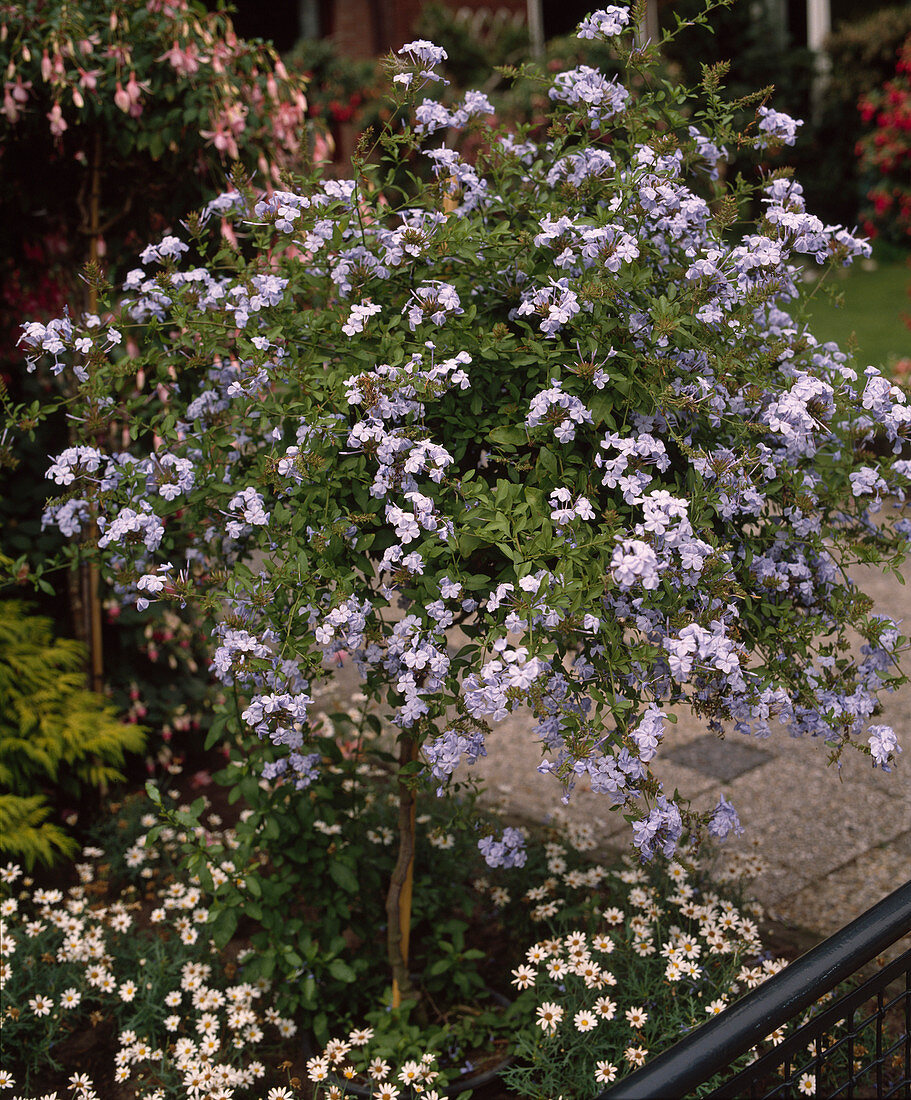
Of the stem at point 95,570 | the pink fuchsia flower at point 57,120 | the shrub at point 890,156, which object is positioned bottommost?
the stem at point 95,570

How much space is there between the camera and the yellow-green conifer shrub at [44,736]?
315 centimetres

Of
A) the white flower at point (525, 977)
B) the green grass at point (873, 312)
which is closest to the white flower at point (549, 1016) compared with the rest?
the white flower at point (525, 977)

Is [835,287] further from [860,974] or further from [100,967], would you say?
[100,967]

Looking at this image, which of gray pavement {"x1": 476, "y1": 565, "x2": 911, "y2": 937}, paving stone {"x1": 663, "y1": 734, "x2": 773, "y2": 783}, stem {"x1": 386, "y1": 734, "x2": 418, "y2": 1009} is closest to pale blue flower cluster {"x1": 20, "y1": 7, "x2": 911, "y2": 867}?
stem {"x1": 386, "y1": 734, "x2": 418, "y2": 1009}

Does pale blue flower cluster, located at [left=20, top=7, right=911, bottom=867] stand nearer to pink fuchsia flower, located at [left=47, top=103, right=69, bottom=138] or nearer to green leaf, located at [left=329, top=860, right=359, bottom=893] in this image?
green leaf, located at [left=329, top=860, right=359, bottom=893]

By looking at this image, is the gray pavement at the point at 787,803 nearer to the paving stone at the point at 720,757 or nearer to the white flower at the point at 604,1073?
the paving stone at the point at 720,757

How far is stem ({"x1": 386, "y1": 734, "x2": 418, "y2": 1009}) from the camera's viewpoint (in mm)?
2525

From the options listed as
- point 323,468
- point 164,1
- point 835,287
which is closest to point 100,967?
point 323,468

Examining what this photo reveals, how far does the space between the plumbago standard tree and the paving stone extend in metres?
1.79

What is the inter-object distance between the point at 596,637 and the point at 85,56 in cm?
247

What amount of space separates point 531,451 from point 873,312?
9010 millimetres

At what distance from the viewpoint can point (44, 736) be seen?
329cm

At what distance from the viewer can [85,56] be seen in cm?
327

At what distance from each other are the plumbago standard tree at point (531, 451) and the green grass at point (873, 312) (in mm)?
5631
